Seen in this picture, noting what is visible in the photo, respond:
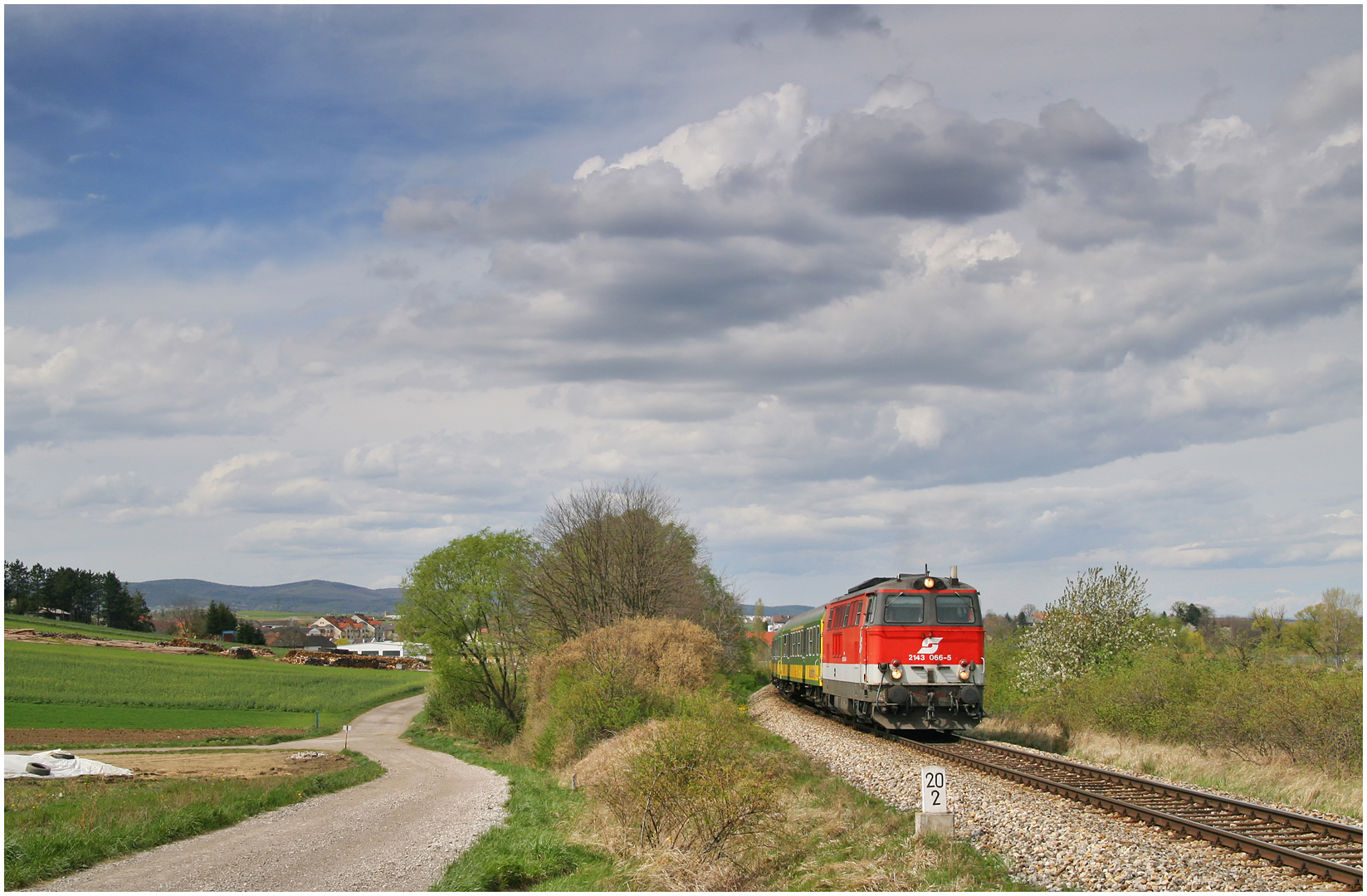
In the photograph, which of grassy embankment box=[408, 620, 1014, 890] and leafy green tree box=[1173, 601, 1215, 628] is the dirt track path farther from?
leafy green tree box=[1173, 601, 1215, 628]

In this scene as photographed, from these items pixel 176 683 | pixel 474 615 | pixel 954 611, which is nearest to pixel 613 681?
pixel 954 611

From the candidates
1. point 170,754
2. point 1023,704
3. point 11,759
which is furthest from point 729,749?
point 170,754

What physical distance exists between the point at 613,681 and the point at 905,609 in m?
9.78

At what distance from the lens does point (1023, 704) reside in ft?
102

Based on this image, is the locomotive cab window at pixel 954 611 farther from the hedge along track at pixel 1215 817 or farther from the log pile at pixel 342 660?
the log pile at pixel 342 660

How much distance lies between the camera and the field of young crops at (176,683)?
227 ft

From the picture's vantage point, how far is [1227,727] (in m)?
20.5

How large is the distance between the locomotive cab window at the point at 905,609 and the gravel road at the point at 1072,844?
13.5ft

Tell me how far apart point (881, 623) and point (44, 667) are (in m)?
81.4

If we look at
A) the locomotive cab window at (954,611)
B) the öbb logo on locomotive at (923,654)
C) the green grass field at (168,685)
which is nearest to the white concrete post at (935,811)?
the öbb logo on locomotive at (923,654)

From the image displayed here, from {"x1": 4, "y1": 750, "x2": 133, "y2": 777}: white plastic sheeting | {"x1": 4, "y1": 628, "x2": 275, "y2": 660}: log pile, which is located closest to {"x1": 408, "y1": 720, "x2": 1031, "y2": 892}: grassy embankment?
{"x1": 4, "y1": 750, "x2": 133, "y2": 777}: white plastic sheeting

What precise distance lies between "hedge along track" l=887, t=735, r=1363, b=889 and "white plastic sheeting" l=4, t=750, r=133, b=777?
28.0 m

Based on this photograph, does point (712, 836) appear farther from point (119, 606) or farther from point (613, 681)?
point (119, 606)

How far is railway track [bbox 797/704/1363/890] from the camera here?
440 inches
